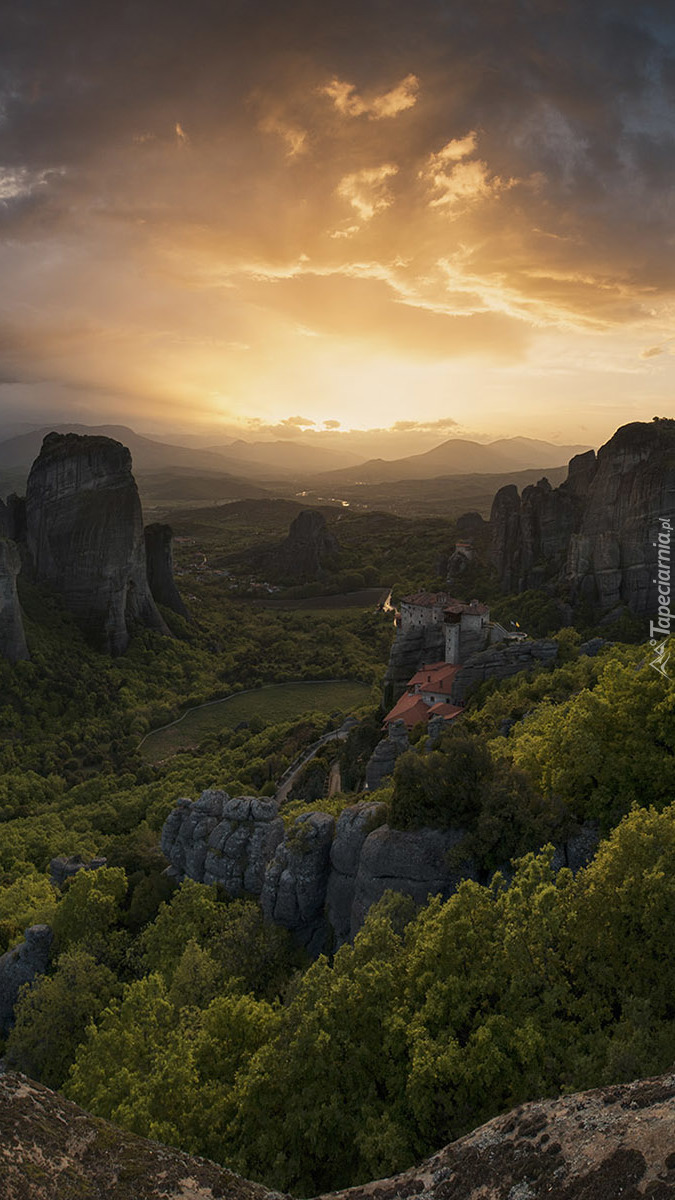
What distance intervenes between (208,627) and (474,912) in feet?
316

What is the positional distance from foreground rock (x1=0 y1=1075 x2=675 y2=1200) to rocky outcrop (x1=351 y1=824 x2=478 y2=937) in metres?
11.2

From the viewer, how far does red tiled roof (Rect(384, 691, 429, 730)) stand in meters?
41.3

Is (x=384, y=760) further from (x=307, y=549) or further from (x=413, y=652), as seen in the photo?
(x=307, y=549)

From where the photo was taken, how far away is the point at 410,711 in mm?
A: 42281

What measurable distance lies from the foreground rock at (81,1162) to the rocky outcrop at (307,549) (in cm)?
14269

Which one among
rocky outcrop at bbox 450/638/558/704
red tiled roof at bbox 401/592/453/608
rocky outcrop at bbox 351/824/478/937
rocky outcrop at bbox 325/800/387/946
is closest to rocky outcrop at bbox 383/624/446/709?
red tiled roof at bbox 401/592/453/608

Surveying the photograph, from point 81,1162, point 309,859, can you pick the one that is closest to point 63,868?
point 309,859

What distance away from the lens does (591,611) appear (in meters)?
72.8

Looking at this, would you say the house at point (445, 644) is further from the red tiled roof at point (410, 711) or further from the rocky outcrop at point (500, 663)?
the rocky outcrop at point (500, 663)

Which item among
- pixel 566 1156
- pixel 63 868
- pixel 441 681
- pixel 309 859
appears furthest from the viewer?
pixel 441 681

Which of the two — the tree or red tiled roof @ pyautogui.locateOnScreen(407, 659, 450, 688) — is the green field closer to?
red tiled roof @ pyautogui.locateOnScreen(407, 659, 450, 688)

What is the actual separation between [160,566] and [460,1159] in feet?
334

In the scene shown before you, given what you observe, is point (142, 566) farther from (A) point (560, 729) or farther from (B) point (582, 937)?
(B) point (582, 937)

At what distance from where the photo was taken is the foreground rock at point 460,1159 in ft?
21.4
